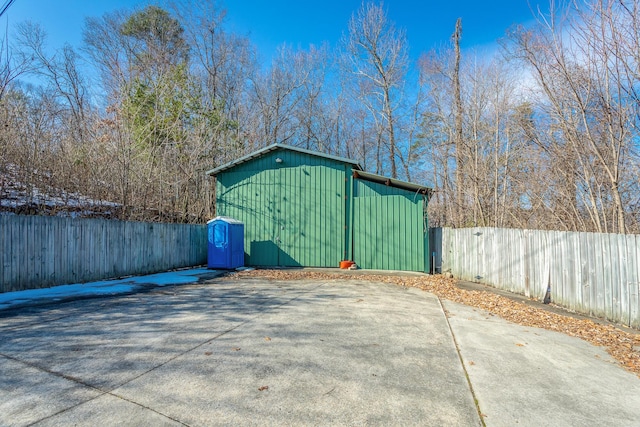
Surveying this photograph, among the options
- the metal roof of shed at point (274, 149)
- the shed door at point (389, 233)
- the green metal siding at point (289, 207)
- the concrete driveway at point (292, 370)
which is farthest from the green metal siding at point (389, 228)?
the concrete driveway at point (292, 370)

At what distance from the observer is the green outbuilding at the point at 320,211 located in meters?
10.9

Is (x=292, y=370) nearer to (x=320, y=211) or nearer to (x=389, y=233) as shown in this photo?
(x=389, y=233)

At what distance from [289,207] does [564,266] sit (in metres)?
7.97

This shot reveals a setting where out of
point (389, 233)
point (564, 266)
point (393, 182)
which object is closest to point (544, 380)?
point (564, 266)

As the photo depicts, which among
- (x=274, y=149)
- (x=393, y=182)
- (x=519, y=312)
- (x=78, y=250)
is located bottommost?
(x=519, y=312)

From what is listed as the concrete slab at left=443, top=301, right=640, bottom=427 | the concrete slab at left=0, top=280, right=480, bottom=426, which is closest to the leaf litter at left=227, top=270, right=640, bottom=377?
the concrete slab at left=443, top=301, right=640, bottom=427

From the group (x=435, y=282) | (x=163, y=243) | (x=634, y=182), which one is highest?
(x=634, y=182)

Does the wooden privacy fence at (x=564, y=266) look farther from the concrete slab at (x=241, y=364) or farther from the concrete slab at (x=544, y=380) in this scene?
Result: the concrete slab at (x=241, y=364)

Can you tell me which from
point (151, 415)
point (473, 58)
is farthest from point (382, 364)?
point (473, 58)

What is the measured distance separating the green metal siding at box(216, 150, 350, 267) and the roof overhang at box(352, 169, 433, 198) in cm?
57

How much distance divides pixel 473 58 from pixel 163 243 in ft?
43.7

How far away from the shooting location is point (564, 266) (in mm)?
6316

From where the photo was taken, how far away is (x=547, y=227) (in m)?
9.29

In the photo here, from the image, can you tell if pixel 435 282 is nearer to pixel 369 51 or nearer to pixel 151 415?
pixel 151 415
